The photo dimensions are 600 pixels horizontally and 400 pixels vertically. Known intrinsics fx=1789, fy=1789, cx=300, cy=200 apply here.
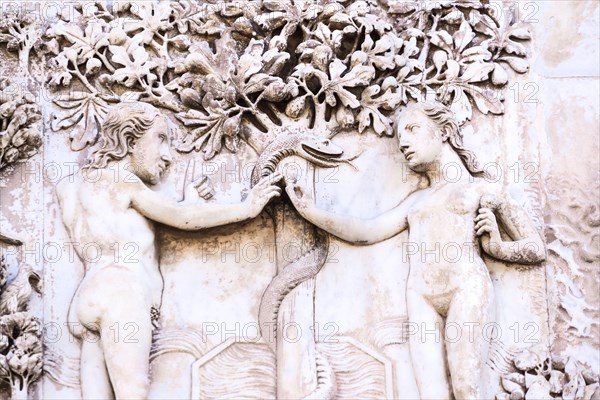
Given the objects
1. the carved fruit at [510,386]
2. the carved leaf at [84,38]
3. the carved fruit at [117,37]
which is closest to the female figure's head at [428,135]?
the carved fruit at [510,386]

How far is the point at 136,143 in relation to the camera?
329 inches

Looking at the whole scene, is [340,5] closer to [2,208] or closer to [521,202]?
[521,202]

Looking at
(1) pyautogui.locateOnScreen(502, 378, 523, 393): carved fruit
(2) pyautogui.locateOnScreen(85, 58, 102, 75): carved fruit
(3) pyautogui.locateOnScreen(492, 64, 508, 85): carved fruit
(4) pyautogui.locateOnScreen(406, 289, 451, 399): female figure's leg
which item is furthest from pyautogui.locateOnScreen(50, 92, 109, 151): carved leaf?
(1) pyautogui.locateOnScreen(502, 378, 523, 393): carved fruit

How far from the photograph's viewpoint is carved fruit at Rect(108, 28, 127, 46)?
8.62m

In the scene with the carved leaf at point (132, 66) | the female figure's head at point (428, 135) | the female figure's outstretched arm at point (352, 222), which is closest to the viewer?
the female figure's outstretched arm at point (352, 222)

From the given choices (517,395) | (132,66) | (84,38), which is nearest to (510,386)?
(517,395)

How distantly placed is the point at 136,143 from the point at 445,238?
4.94 ft

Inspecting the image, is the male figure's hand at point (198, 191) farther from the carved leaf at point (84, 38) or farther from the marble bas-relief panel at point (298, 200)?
the carved leaf at point (84, 38)

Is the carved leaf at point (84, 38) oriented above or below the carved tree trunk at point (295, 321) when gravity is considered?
above

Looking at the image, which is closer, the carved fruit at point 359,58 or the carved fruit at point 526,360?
the carved fruit at point 526,360

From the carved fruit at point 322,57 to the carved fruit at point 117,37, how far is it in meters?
0.93

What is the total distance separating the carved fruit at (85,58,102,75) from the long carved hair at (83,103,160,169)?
29cm

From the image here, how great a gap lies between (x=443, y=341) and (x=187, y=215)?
51.4 inches

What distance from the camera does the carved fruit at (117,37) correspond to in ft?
28.3
